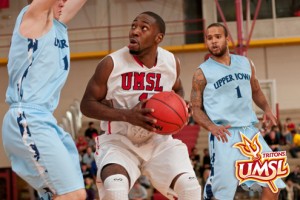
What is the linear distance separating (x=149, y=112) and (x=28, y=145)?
109cm

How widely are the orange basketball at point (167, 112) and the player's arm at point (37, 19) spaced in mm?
1153

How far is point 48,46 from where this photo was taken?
497 cm

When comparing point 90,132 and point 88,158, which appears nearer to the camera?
point 88,158

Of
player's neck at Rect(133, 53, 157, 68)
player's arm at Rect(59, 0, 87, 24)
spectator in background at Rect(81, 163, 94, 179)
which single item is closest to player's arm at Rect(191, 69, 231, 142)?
player's neck at Rect(133, 53, 157, 68)

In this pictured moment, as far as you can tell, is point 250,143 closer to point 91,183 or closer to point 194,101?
point 194,101

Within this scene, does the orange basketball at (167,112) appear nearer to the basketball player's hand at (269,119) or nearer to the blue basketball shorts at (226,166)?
the blue basketball shorts at (226,166)

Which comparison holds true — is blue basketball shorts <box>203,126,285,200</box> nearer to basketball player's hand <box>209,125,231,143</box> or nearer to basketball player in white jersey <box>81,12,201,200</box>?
basketball player's hand <box>209,125,231,143</box>

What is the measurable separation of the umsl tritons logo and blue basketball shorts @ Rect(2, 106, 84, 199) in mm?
2569

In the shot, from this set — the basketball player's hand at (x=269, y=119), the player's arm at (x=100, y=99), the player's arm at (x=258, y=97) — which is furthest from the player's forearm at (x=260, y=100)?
the player's arm at (x=100, y=99)

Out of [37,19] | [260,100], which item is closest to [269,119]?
[260,100]

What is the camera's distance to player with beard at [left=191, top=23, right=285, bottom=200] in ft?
23.4

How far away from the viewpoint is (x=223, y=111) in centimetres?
725

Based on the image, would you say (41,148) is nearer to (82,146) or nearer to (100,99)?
(100,99)

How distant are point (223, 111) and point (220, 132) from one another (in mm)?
262
